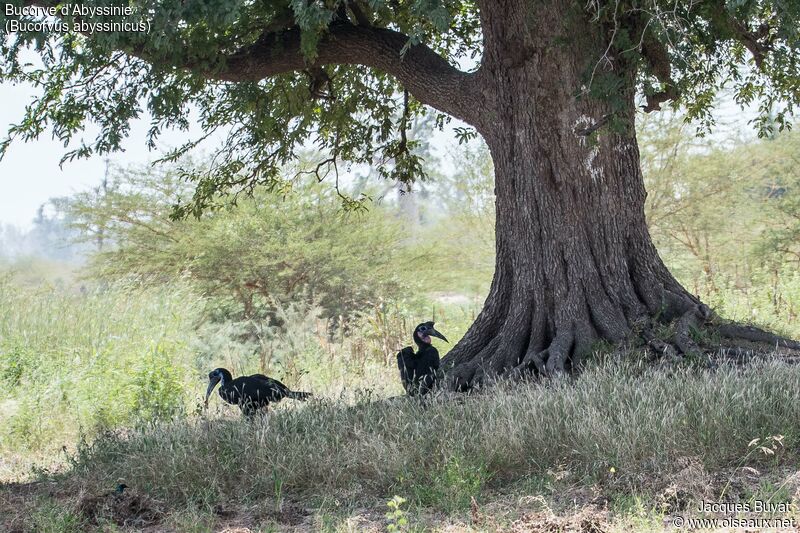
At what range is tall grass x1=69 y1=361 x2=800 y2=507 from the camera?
508 centimetres

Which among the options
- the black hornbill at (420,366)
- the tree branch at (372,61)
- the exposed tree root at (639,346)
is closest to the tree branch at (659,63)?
the tree branch at (372,61)

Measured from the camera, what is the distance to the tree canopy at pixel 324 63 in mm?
6961

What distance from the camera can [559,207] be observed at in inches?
321

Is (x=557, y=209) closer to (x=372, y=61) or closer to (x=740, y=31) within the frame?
(x=372, y=61)

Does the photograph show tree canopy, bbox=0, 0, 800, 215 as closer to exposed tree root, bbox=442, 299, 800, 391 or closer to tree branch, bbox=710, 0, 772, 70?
tree branch, bbox=710, 0, 772, 70

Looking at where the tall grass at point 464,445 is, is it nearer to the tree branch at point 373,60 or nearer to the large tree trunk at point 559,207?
the large tree trunk at point 559,207

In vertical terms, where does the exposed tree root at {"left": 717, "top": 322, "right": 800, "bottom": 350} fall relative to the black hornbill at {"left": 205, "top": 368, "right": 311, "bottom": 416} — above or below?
below

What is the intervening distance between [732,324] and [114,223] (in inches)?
543

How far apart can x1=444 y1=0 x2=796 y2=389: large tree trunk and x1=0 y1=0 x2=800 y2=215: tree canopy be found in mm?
139

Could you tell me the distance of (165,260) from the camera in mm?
17781

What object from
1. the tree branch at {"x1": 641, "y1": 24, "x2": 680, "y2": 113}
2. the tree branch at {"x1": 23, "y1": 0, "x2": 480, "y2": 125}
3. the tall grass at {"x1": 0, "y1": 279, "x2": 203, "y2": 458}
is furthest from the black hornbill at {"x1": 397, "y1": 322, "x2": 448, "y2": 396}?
the tree branch at {"x1": 641, "y1": 24, "x2": 680, "y2": 113}

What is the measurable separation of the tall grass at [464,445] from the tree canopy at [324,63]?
2.50 m

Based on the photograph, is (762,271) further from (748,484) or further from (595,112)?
(748,484)

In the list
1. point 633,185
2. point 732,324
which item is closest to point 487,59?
point 633,185
